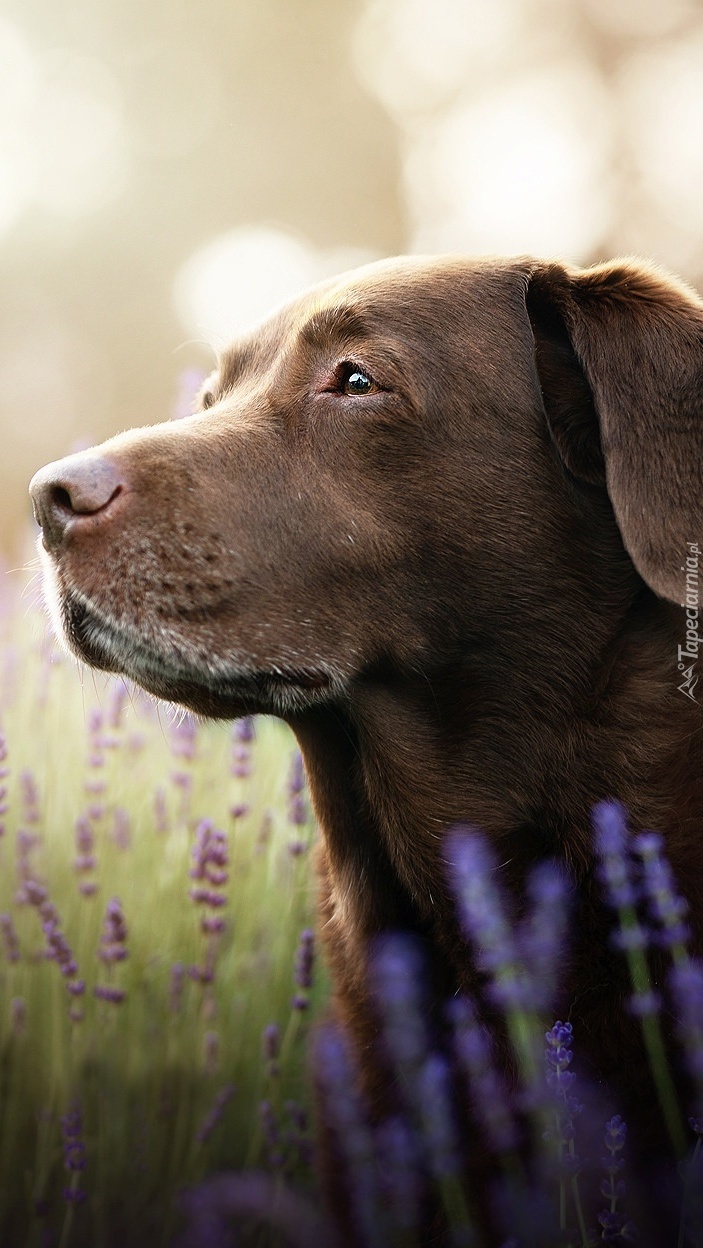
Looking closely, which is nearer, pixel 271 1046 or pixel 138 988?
pixel 271 1046

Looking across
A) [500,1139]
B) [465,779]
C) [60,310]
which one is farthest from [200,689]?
[60,310]

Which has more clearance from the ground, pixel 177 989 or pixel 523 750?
pixel 523 750

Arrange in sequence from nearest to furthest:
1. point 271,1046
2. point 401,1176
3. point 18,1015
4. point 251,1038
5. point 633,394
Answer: point 401,1176, point 633,394, point 271,1046, point 18,1015, point 251,1038

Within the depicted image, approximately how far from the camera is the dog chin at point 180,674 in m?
2.31

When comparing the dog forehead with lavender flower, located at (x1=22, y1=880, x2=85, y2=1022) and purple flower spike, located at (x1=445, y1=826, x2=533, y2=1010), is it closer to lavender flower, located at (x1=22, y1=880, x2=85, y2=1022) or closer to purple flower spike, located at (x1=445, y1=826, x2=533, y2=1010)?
purple flower spike, located at (x1=445, y1=826, x2=533, y2=1010)

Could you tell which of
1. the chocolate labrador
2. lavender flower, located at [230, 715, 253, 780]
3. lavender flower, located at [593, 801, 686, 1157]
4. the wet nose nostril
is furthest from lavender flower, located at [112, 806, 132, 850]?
lavender flower, located at [593, 801, 686, 1157]

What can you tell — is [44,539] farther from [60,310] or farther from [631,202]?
[60,310]

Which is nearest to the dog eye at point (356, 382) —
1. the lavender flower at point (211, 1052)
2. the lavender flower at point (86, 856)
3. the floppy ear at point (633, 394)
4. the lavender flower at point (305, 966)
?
the floppy ear at point (633, 394)

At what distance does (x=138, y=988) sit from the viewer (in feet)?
9.82

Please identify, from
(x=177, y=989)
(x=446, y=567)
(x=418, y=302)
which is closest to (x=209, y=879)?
(x=177, y=989)

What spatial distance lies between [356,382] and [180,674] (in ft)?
2.42

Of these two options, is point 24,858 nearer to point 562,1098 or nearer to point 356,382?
point 356,382

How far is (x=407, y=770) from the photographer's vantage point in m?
2.51

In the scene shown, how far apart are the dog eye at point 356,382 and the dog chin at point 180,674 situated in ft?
2.03
